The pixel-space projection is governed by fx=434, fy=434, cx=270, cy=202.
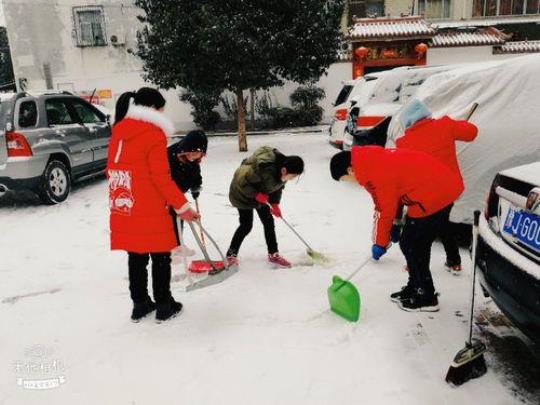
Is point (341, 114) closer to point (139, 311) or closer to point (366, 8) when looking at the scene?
point (139, 311)

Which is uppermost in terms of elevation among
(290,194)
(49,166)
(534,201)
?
(534,201)

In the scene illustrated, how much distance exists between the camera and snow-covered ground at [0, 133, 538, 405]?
250 cm

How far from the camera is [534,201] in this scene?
2.13 m

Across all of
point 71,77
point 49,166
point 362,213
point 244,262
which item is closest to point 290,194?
point 362,213

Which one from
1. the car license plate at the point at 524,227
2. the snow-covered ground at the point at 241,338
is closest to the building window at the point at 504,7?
the snow-covered ground at the point at 241,338

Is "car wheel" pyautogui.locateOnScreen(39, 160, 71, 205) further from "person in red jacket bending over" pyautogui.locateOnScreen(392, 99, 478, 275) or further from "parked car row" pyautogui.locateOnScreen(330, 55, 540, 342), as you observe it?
"person in red jacket bending over" pyautogui.locateOnScreen(392, 99, 478, 275)

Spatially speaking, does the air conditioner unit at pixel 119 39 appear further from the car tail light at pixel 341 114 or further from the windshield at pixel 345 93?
the car tail light at pixel 341 114

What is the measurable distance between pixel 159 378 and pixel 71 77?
753 inches

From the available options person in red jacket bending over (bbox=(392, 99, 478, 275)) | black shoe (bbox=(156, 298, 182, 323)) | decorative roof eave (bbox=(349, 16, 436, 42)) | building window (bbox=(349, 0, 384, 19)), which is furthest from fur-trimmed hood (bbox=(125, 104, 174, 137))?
building window (bbox=(349, 0, 384, 19))

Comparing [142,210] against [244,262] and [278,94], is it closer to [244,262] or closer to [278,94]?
[244,262]

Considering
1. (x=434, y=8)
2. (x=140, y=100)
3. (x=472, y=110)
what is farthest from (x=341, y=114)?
(x=434, y=8)

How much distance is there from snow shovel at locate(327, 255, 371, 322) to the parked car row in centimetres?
88

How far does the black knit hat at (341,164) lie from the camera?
288 centimetres

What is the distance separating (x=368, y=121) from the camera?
721 centimetres
